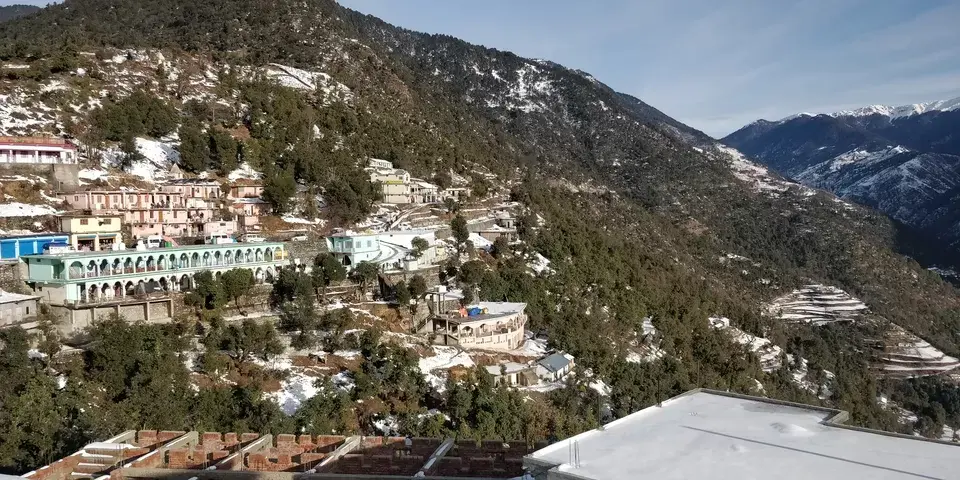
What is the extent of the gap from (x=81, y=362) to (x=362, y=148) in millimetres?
29187

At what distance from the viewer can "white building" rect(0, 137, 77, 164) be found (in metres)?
27.1

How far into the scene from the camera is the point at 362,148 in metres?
46.2

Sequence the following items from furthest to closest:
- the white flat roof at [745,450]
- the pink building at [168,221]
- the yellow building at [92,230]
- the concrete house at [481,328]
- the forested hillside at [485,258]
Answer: the pink building at [168,221]
the concrete house at [481,328]
the yellow building at [92,230]
the forested hillside at [485,258]
the white flat roof at [745,450]

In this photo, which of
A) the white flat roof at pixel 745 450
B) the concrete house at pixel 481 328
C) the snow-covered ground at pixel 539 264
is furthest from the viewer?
the snow-covered ground at pixel 539 264

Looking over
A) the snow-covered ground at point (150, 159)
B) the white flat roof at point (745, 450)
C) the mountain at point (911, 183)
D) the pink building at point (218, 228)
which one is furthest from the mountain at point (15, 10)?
the mountain at point (911, 183)

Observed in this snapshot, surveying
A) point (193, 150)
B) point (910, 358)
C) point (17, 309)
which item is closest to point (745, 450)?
point (17, 309)

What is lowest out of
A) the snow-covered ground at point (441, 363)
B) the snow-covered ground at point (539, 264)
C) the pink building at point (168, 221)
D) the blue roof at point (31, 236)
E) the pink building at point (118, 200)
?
the snow-covered ground at point (441, 363)

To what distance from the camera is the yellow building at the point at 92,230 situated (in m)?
Result: 24.2

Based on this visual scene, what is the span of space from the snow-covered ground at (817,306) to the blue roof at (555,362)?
121 ft

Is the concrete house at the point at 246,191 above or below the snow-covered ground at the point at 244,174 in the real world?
below

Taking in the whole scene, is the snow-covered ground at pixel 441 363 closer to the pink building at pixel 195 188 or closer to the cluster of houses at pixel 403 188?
the pink building at pixel 195 188

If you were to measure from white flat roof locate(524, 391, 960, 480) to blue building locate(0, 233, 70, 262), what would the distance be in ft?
73.4

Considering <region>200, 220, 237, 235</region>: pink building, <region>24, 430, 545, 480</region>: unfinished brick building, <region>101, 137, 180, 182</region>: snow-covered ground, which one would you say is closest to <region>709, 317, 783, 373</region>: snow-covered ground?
<region>200, 220, 237, 235</region>: pink building

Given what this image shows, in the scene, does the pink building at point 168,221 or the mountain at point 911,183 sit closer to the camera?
the pink building at point 168,221
